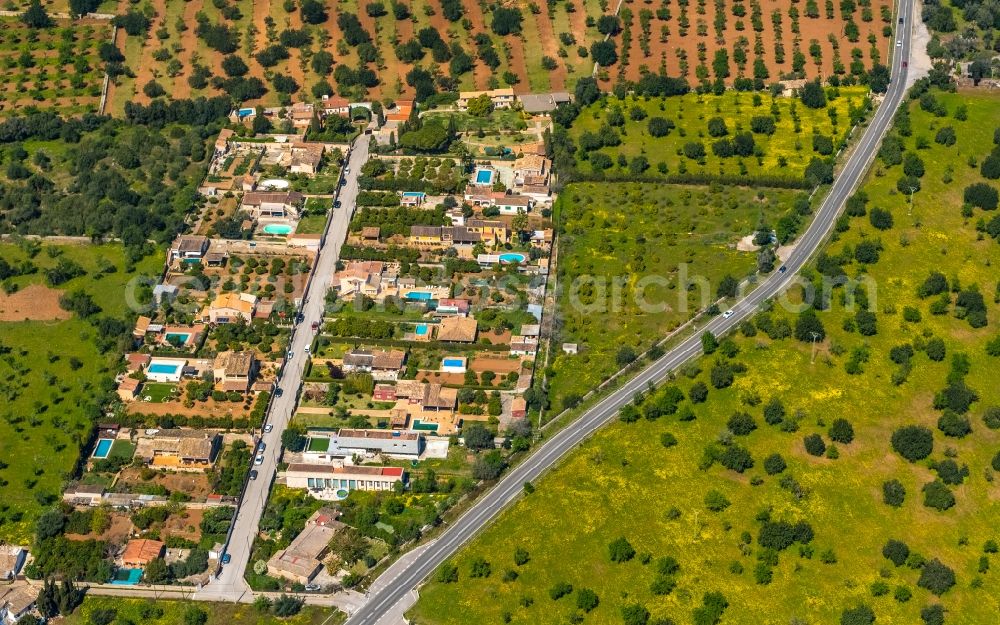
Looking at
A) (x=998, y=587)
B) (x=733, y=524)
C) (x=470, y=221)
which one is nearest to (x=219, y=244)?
(x=470, y=221)

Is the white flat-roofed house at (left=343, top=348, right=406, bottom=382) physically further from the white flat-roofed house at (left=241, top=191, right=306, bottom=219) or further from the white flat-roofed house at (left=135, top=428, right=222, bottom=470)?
the white flat-roofed house at (left=241, top=191, right=306, bottom=219)

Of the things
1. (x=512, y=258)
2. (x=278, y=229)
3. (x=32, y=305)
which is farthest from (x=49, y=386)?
(x=512, y=258)

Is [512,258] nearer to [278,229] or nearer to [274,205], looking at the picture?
[278,229]

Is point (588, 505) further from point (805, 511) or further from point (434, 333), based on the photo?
point (434, 333)

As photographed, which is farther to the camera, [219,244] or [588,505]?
[219,244]

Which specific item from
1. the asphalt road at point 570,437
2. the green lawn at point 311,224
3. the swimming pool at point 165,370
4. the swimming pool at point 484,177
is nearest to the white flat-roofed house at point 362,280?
the green lawn at point 311,224

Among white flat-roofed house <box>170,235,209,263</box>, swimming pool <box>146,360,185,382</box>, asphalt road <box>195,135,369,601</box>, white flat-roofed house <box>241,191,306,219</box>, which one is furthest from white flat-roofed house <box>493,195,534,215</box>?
swimming pool <box>146,360,185,382</box>
